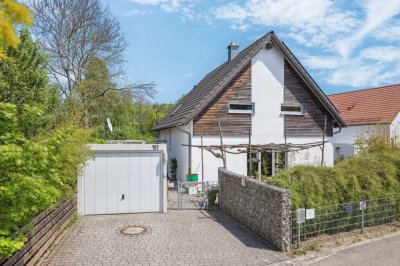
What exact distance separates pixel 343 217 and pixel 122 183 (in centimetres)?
714

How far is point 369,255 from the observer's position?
25.3 feet

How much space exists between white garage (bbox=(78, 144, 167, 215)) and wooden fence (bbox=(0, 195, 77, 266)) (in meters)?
1.21

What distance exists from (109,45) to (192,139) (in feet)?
46.8

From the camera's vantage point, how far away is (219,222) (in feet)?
34.4

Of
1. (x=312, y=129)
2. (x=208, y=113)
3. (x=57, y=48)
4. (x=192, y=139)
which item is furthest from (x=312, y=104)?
(x=57, y=48)

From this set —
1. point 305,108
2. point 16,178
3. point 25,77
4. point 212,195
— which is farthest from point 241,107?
point 16,178

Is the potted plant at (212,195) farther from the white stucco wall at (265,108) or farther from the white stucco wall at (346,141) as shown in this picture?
the white stucco wall at (346,141)

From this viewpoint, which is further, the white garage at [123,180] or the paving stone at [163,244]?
the white garage at [123,180]

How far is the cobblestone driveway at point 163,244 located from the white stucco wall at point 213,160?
5.28 metres

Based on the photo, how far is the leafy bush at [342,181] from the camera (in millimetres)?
8782

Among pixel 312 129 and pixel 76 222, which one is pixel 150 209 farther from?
pixel 312 129

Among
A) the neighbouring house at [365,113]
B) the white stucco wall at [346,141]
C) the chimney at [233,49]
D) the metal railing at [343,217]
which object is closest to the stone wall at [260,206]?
the metal railing at [343,217]

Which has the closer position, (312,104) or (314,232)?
(314,232)

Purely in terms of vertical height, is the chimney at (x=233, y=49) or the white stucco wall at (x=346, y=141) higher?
the chimney at (x=233, y=49)
